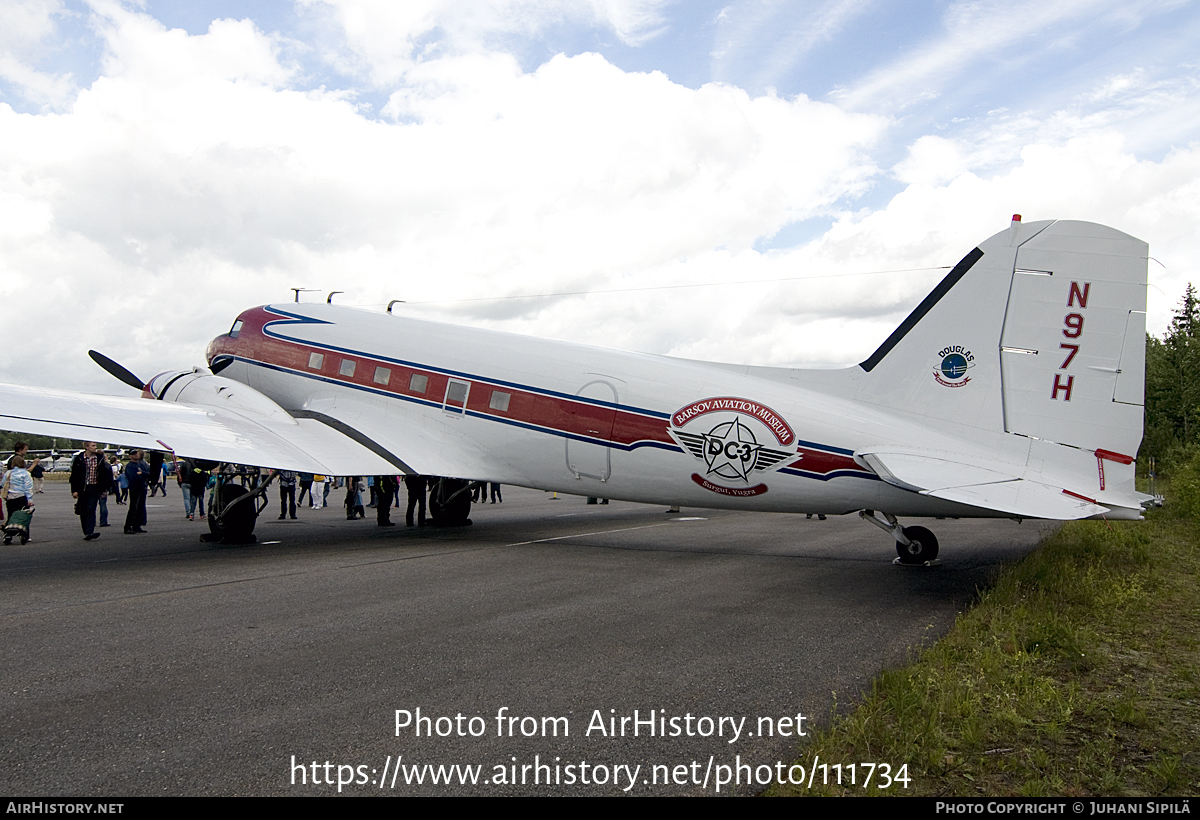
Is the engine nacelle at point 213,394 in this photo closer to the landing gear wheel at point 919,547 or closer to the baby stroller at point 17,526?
the baby stroller at point 17,526

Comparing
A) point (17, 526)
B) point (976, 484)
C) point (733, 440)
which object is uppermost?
point (733, 440)

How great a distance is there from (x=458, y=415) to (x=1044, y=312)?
31.0 feet

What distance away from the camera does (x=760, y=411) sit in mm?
11070

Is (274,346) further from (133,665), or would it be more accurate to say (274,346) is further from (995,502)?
(995,502)

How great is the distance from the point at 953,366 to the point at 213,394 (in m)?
13.5

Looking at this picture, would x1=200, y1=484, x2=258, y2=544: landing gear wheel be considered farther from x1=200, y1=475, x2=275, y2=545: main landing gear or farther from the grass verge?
the grass verge

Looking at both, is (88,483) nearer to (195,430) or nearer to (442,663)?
(195,430)

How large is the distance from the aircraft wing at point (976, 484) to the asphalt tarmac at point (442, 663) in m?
1.35

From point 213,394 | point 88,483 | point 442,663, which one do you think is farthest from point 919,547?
point 88,483

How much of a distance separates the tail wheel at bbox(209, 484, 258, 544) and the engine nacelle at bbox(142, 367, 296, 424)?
1526mm

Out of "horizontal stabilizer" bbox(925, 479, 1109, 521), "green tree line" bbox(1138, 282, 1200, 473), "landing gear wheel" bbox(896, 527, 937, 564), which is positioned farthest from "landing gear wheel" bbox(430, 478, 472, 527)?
"green tree line" bbox(1138, 282, 1200, 473)

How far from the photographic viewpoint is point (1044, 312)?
9.63 m

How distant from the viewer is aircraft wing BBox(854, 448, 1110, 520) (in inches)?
319

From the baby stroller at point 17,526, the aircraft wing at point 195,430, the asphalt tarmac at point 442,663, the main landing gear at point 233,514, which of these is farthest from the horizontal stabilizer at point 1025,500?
the baby stroller at point 17,526
